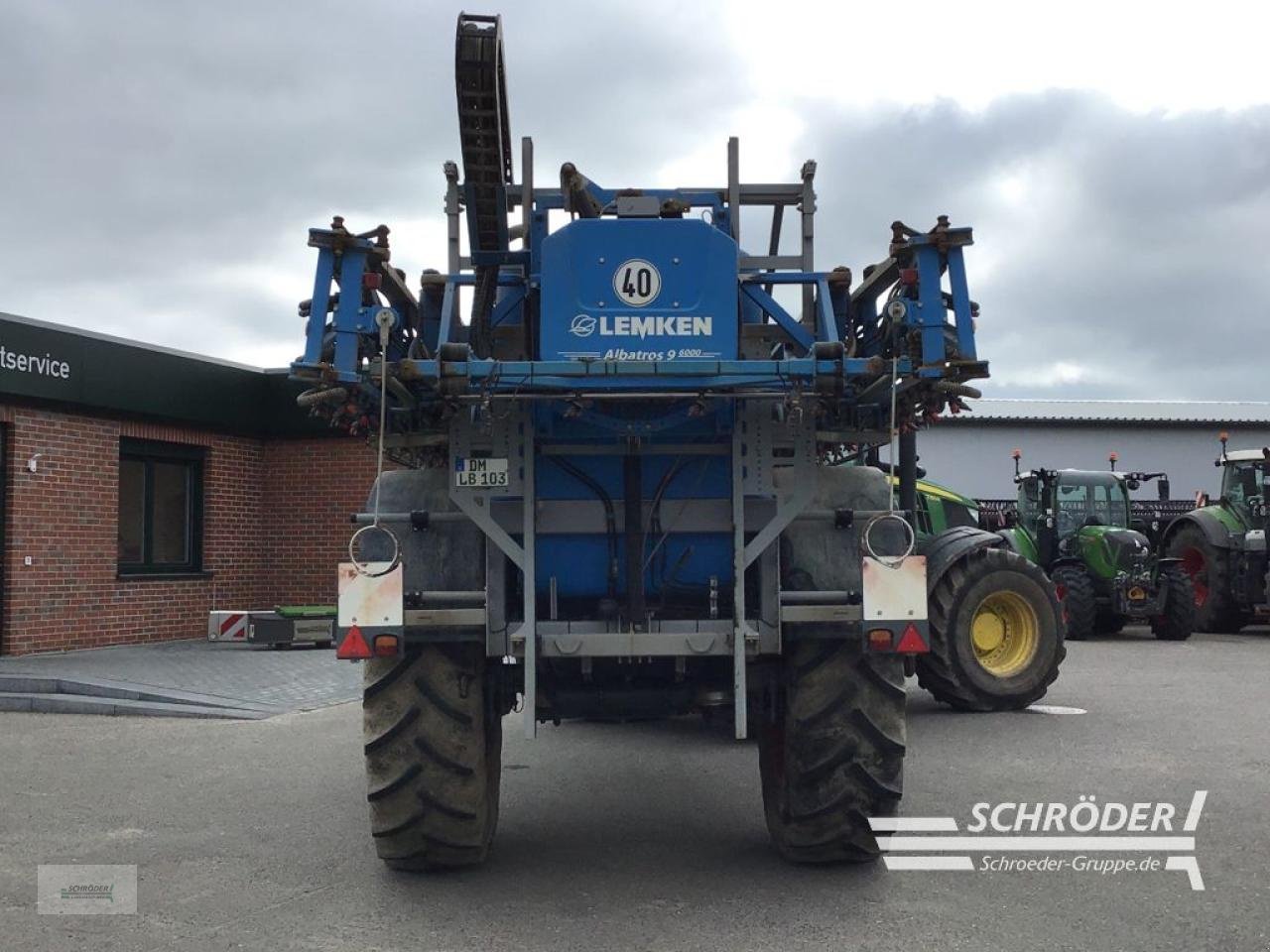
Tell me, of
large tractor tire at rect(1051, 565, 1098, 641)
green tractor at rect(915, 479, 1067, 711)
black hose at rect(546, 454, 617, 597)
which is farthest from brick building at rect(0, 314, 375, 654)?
large tractor tire at rect(1051, 565, 1098, 641)

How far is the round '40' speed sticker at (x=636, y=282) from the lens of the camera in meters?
5.00

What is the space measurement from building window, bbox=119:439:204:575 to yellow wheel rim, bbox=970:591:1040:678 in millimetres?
9706

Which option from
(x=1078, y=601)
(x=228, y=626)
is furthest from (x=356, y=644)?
(x=1078, y=601)

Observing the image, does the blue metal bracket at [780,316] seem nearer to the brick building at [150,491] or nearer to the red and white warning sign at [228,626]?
the brick building at [150,491]

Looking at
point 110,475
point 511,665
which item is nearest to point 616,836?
point 511,665

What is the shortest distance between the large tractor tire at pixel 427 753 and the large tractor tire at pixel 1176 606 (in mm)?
13766

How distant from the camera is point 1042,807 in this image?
6.60 m

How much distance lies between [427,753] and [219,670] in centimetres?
790

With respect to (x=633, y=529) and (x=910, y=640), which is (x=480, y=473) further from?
(x=910, y=640)

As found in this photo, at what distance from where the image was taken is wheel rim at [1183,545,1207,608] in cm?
1856

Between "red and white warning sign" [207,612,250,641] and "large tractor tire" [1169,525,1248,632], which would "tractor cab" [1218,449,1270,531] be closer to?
"large tractor tire" [1169,525,1248,632]

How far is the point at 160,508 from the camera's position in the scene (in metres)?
15.0

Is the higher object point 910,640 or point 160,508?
point 160,508

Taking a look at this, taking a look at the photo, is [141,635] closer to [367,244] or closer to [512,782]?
[512,782]
